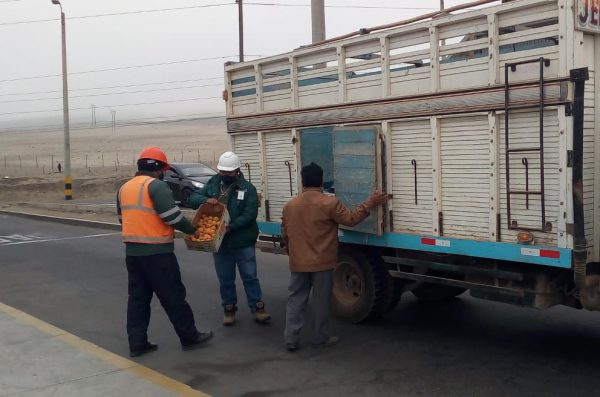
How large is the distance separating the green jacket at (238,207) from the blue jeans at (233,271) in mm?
89

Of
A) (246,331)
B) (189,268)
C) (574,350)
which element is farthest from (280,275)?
(574,350)

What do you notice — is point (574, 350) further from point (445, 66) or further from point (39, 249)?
point (39, 249)

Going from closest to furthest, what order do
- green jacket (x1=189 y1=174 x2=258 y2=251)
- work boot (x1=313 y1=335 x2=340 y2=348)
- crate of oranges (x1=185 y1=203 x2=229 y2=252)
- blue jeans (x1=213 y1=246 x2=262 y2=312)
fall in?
work boot (x1=313 y1=335 x2=340 y2=348) → crate of oranges (x1=185 y1=203 x2=229 y2=252) → green jacket (x1=189 y1=174 x2=258 y2=251) → blue jeans (x1=213 y1=246 x2=262 y2=312)

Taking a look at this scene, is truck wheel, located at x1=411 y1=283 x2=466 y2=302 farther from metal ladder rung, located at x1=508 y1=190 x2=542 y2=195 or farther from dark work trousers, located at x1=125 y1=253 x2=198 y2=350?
dark work trousers, located at x1=125 y1=253 x2=198 y2=350

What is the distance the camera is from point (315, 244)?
21.1 feet

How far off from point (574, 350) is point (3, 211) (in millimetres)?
21071

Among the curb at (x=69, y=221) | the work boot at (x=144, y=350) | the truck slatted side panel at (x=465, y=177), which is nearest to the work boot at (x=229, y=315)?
the work boot at (x=144, y=350)

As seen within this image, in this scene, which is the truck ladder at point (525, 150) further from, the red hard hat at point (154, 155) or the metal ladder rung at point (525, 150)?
the red hard hat at point (154, 155)

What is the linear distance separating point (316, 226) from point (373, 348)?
1215mm

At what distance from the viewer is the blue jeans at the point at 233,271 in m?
7.42

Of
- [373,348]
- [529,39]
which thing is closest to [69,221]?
[373,348]

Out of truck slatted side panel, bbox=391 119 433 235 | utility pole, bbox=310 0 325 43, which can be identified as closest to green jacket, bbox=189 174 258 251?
truck slatted side panel, bbox=391 119 433 235

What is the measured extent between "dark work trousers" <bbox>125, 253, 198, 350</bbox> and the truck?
68.4 inches

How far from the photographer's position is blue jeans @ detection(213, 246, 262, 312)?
7.42 metres
